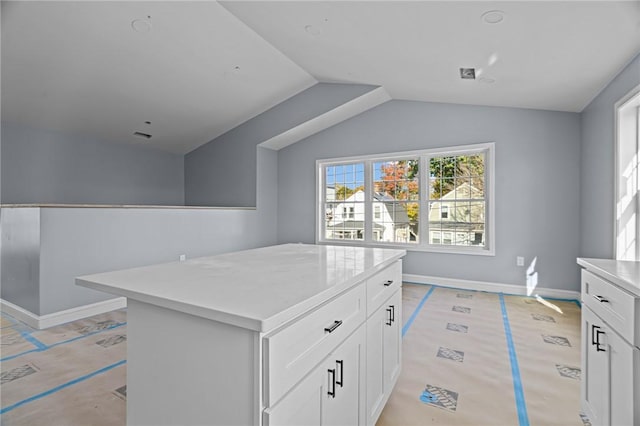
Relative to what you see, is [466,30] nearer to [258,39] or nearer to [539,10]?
[539,10]

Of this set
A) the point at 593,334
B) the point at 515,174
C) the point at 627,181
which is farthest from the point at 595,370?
the point at 515,174

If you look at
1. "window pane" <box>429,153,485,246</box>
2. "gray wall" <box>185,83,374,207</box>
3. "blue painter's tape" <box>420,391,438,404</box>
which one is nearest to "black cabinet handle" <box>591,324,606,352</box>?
"blue painter's tape" <box>420,391,438,404</box>

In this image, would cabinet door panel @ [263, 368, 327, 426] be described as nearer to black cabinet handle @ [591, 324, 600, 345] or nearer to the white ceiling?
black cabinet handle @ [591, 324, 600, 345]

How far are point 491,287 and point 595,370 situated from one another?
3.04 m

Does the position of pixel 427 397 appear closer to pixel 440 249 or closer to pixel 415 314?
pixel 415 314

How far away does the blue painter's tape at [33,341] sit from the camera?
8.67ft

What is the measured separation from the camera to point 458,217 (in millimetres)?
4727

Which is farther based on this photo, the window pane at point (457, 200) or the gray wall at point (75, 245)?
the window pane at point (457, 200)

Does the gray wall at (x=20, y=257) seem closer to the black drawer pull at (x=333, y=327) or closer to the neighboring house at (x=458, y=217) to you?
the black drawer pull at (x=333, y=327)

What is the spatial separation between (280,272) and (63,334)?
2826mm

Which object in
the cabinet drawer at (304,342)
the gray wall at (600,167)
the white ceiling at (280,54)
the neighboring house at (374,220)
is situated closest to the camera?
the cabinet drawer at (304,342)

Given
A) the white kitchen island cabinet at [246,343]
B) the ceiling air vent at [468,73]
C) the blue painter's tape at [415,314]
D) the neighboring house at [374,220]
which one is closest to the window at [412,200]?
the neighboring house at [374,220]

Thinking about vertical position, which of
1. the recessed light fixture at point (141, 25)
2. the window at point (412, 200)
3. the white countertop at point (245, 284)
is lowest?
the white countertop at point (245, 284)

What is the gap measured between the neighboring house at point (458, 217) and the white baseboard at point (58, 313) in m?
4.16
